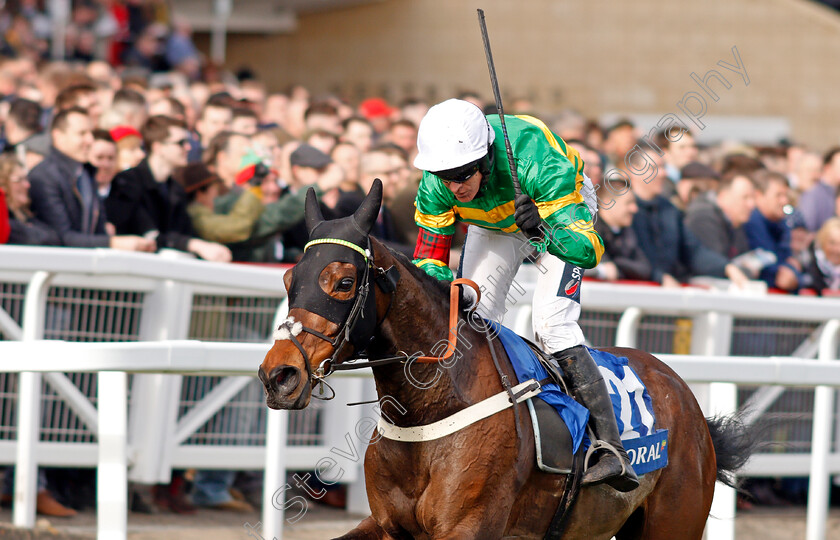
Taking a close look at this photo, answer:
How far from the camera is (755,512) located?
6676 mm

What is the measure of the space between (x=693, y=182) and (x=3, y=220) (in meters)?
5.05

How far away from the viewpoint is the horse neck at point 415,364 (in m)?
3.49

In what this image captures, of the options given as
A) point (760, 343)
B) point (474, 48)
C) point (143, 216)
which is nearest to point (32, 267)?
point (143, 216)

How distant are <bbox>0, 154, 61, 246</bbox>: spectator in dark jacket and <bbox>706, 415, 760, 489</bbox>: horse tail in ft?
10.9

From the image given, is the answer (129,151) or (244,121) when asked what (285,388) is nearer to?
(129,151)

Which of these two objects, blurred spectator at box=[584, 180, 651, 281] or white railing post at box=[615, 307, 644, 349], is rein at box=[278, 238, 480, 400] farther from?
blurred spectator at box=[584, 180, 651, 281]

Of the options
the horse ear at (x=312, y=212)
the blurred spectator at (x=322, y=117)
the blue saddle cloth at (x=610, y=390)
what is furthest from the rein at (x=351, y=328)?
the blurred spectator at (x=322, y=117)

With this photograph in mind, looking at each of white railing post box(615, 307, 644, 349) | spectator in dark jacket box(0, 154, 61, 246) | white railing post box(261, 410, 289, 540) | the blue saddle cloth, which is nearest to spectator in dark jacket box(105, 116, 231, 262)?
spectator in dark jacket box(0, 154, 61, 246)

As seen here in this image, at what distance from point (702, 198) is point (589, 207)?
4.15m

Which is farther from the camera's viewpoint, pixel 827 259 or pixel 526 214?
pixel 827 259

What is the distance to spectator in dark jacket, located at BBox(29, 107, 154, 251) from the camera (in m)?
5.94

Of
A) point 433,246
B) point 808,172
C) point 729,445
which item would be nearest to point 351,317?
point 433,246

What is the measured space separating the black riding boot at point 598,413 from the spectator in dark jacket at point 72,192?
2778mm

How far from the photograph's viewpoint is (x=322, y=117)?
903 centimetres
